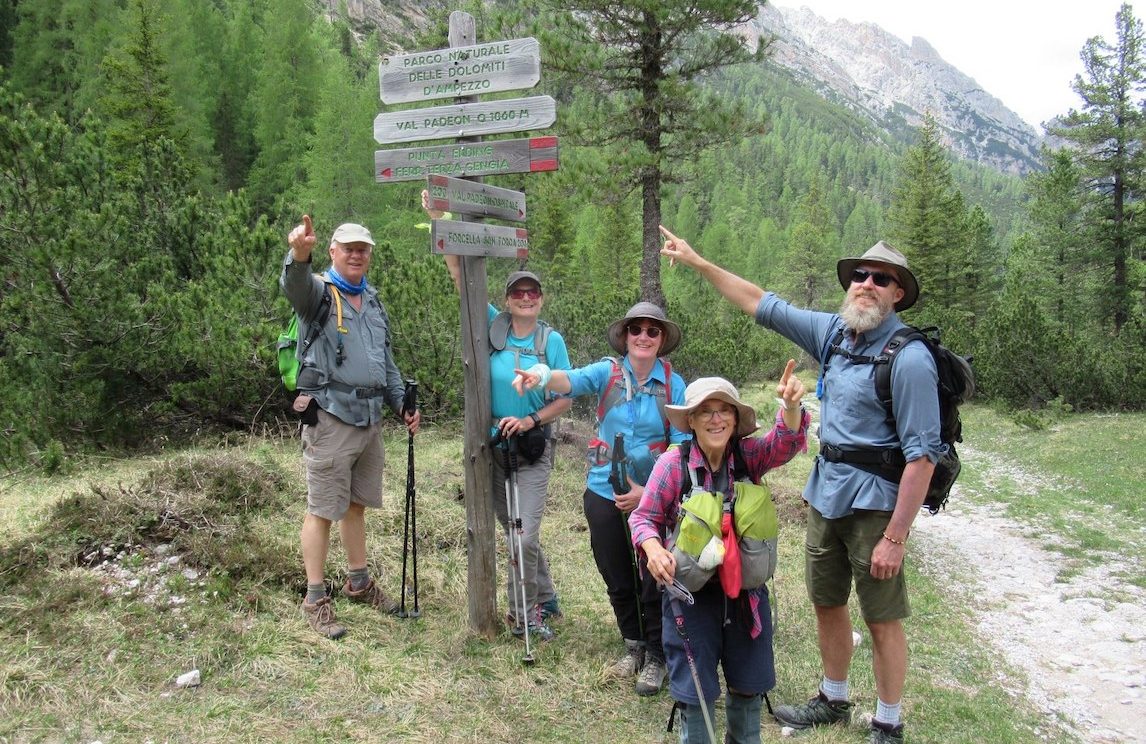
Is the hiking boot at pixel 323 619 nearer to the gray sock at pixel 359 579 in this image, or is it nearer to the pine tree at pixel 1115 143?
the gray sock at pixel 359 579

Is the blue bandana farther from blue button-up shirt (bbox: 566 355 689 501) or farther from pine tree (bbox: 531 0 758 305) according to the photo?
pine tree (bbox: 531 0 758 305)

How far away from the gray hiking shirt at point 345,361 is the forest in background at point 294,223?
413 cm

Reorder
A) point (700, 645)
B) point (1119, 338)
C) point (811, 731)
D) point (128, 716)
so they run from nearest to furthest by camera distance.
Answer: point (700, 645) < point (128, 716) < point (811, 731) < point (1119, 338)

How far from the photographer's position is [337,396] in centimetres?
367

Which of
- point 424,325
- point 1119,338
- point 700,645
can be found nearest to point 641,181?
point 424,325

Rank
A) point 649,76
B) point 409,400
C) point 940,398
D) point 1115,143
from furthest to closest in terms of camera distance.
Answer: point 1115,143 → point 649,76 → point 409,400 → point 940,398

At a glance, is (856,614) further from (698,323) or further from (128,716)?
(698,323)

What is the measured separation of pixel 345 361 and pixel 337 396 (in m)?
0.19

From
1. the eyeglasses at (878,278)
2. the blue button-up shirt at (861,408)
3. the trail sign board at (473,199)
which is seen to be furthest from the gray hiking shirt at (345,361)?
the eyeglasses at (878,278)

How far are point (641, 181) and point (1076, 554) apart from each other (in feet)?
27.4

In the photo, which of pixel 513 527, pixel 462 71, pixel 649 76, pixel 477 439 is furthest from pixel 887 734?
pixel 649 76

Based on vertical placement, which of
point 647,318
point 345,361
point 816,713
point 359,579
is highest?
point 647,318

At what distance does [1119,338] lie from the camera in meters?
18.5

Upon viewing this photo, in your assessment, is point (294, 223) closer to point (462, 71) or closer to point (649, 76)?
point (649, 76)
